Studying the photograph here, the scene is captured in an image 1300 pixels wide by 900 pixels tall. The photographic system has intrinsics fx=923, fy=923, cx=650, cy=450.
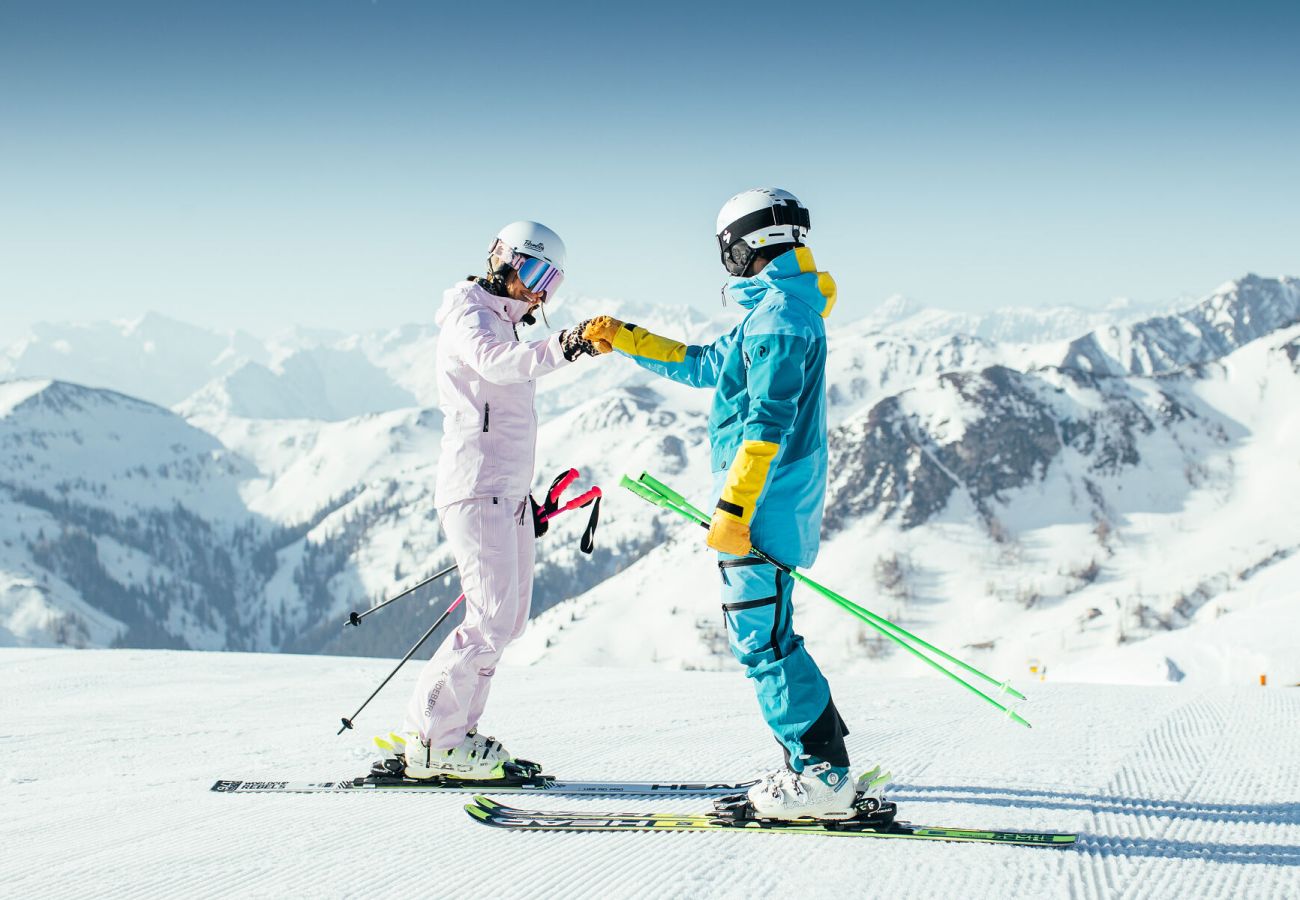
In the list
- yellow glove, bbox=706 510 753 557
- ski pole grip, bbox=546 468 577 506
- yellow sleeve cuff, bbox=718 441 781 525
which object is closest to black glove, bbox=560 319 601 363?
ski pole grip, bbox=546 468 577 506

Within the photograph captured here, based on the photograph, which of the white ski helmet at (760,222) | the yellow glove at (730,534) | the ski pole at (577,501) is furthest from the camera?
the ski pole at (577,501)

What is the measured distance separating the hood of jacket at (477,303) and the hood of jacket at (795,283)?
1838 mm

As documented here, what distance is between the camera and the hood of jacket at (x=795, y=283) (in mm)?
4797

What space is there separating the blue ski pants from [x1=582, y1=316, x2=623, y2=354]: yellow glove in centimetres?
153

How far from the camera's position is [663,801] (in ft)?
16.9

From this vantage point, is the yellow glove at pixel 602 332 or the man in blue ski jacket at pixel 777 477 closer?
the man in blue ski jacket at pixel 777 477

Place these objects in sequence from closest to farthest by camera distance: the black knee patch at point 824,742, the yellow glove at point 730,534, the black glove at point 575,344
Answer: the yellow glove at point 730,534 < the black knee patch at point 824,742 < the black glove at point 575,344

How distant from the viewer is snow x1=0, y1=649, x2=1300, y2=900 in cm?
378

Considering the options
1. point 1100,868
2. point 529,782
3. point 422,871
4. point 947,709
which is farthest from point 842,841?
point 947,709

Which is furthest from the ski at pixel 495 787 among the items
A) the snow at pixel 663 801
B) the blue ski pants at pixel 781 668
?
the blue ski pants at pixel 781 668

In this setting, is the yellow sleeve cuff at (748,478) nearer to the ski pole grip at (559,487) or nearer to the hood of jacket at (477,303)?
the ski pole grip at (559,487)

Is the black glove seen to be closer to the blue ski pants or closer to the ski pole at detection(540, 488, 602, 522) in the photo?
the ski pole at detection(540, 488, 602, 522)

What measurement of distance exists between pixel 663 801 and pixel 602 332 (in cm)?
268

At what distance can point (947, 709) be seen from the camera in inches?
323
